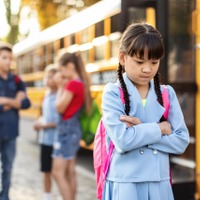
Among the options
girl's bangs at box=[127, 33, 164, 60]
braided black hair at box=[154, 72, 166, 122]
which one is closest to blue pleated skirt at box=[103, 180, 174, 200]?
braided black hair at box=[154, 72, 166, 122]

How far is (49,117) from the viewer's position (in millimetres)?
5094

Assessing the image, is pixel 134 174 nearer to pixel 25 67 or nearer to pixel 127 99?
pixel 127 99

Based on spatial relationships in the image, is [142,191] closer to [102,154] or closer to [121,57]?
[102,154]

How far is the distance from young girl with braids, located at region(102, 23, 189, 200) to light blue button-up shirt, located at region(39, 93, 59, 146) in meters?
2.62

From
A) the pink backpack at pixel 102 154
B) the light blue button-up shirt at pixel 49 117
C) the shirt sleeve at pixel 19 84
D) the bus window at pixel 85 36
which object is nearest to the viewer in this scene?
the pink backpack at pixel 102 154

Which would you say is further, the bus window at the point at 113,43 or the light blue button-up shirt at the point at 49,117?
the bus window at the point at 113,43

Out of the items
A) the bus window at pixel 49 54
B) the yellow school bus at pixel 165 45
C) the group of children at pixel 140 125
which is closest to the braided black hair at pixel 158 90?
the group of children at pixel 140 125

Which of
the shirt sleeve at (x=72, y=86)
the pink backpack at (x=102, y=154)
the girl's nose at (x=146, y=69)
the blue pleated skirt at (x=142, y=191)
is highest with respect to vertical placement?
the girl's nose at (x=146, y=69)

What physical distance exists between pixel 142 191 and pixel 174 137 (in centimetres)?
29

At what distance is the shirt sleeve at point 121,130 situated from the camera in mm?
2270

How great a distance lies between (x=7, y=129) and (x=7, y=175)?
446 mm

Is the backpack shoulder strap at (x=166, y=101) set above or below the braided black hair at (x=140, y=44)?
below

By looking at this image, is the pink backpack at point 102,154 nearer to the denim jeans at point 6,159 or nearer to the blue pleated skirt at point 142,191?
the blue pleated skirt at point 142,191

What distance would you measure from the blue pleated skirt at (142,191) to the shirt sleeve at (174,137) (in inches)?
6.2
